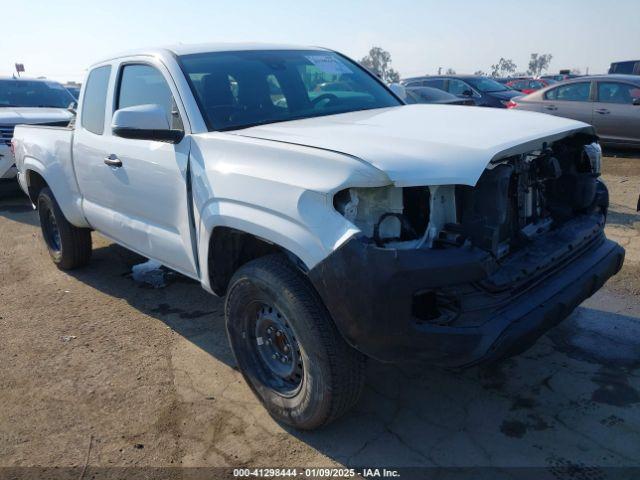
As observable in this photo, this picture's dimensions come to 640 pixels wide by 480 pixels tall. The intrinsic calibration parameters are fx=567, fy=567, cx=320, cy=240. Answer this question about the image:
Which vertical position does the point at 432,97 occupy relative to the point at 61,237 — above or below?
above

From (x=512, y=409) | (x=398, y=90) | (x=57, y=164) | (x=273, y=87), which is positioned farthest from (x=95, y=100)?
(x=512, y=409)

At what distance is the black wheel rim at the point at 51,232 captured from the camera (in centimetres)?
571

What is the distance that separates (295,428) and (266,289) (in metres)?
0.79

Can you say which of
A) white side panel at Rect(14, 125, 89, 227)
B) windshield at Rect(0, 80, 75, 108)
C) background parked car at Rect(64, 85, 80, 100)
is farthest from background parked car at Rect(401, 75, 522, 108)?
white side panel at Rect(14, 125, 89, 227)

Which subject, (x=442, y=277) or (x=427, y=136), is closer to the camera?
(x=442, y=277)

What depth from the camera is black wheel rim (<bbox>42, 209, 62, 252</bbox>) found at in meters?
5.71

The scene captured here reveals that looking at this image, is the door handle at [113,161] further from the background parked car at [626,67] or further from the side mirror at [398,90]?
the background parked car at [626,67]

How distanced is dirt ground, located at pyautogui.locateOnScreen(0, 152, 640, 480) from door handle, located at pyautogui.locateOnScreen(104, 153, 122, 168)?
4.07ft

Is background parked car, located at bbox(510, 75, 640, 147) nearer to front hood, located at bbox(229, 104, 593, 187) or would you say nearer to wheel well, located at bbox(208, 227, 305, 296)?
front hood, located at bbox(229, 104, 593, 187)

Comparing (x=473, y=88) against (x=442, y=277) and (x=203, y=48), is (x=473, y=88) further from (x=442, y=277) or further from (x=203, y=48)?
(x=442, y=277)

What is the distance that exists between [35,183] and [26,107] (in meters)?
4.72

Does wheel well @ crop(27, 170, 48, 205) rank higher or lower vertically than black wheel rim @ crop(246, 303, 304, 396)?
higher

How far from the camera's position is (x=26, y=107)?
961cm

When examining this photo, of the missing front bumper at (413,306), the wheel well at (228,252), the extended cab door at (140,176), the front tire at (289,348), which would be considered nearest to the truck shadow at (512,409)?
the front tire at (289,348)
